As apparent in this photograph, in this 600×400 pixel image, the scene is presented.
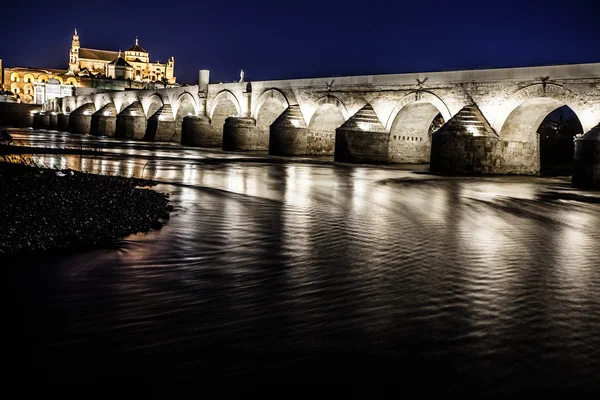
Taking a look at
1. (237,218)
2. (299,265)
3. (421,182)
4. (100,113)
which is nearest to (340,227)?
(237,218)

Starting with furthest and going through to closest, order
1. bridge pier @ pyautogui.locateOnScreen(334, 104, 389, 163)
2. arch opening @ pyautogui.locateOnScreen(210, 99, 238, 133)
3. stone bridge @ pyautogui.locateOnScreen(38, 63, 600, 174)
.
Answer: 1. arch opening @ pyautogui.locateOnScreen(210, 99, 238, 133)
2. bridge pier @ pyautogui.locateOnScreen(334, 104, 389, 163)
3. stone bridge @ pyautogui.locateOnScreen(38, 63, 600, 174)

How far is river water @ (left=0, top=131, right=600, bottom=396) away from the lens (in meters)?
3.62

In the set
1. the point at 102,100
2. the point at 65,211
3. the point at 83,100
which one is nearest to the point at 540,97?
the point at 65,211

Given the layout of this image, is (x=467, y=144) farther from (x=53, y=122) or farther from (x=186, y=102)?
(x=53, y=122)

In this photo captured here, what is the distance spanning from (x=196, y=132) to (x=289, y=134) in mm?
10463

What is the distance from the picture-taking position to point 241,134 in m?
33.2

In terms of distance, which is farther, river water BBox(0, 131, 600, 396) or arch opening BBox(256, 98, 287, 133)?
arch opening BBox(256, 98, 287, 133)

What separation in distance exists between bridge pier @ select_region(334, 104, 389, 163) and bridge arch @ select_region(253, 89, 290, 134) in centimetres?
703

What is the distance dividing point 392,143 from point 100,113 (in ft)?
112

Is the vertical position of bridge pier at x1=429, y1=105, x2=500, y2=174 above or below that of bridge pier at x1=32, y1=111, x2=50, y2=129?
below

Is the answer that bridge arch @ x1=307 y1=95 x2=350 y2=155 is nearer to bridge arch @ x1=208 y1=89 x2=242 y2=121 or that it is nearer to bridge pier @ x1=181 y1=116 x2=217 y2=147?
bridge arch @ x1=208 y1=89 x2=242 y2=121

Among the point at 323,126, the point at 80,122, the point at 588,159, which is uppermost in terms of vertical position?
the point at 80,122

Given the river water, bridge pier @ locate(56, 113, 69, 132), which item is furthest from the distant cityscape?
the river water

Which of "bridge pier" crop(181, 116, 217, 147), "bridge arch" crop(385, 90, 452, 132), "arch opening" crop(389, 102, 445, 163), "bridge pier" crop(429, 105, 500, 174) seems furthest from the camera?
"bridge pier" crop(181, 116, 217, 147)
